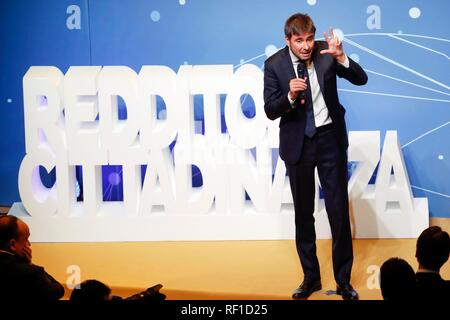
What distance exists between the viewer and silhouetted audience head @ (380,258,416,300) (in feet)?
9.84

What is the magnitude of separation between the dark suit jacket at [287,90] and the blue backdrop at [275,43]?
1.61m

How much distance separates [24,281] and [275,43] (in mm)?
3277

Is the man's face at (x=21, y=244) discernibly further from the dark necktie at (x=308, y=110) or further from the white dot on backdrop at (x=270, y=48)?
the white dot on backdrop at (x=270, y=48)

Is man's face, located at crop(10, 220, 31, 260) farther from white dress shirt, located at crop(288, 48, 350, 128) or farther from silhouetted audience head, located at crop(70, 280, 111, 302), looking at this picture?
white dress shirt, located at crop(288, 48, 350, 128)

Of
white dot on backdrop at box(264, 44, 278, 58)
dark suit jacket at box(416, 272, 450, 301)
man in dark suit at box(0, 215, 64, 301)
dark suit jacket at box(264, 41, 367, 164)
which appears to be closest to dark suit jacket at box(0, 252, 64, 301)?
man in dark suit at box(0, 215, 64, 301)

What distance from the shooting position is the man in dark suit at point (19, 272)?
3.53 metres

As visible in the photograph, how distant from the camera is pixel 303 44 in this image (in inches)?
183

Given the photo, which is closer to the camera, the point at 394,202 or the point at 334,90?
the point at 334,90

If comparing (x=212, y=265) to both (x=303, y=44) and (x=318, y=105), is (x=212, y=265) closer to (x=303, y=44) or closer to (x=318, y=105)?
(x=318, y=105)

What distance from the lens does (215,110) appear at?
6.00 m

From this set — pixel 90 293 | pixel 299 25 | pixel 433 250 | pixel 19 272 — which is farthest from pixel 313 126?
pixel 90 293
